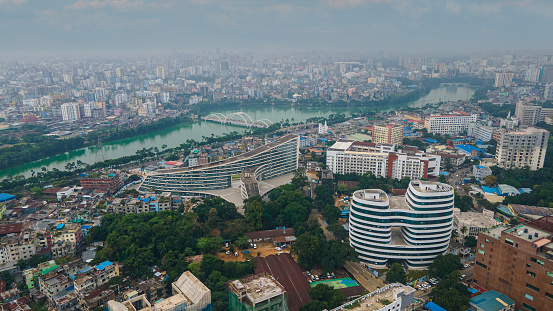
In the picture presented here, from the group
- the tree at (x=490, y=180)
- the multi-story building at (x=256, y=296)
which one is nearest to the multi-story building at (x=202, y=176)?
the multi-story building at (x=256, y=296)

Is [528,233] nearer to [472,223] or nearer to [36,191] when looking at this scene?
[472,223]

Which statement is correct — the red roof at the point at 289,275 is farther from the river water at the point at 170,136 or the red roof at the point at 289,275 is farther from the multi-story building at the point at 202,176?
the river water at the point at 170,136

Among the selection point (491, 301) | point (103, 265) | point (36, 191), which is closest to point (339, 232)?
point (491, 301)

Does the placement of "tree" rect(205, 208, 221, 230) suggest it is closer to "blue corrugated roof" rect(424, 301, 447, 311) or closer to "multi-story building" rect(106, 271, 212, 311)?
"multi-story building" rect(106, 271, 212, 311)

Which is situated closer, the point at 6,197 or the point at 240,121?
the point at 6,197

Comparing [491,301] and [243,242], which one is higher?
[491,301]

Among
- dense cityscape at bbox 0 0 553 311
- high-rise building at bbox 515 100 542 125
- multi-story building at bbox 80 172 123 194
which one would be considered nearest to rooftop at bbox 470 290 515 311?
dense cityscape at bbox 0 0 553 311

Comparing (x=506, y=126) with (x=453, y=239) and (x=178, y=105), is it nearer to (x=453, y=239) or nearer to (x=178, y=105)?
(x=453, y=239)
